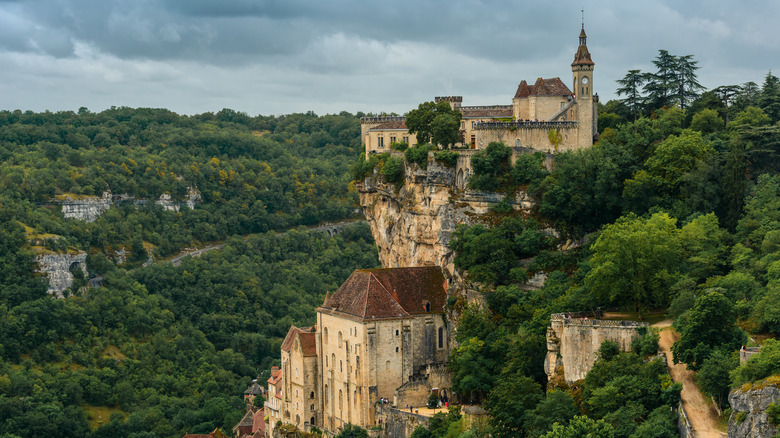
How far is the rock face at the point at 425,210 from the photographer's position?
85.4 meters

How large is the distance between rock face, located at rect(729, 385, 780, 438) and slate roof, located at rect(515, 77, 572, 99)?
41218mm

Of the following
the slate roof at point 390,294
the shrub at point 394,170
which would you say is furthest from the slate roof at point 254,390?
the slate roof at point 390,294

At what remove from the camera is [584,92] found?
88.0 m

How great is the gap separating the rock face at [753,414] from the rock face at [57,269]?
10791 centimetres

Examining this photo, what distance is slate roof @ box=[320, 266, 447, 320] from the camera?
79625mm

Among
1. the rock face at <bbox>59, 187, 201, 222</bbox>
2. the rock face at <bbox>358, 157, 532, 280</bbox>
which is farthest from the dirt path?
the rock face at <bbox>59, 187, 201, 222</bbox>

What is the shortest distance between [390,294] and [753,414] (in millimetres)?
35236

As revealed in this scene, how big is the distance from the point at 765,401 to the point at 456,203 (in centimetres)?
3967

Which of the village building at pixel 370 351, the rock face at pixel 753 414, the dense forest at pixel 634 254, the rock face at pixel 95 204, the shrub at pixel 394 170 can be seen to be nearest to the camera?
the rock face at pixel 753 414

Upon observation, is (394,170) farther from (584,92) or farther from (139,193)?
(139,193)

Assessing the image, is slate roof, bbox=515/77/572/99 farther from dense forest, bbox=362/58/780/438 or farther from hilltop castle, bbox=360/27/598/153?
dense forest, bbox=362/58/780/438

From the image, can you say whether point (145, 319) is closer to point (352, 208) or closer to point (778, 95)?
point (352, 208)

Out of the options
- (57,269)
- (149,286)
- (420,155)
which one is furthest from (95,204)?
(420,155)

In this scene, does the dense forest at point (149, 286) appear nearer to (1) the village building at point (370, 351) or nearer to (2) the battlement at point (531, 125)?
(1) the village building at point (370, 351)
